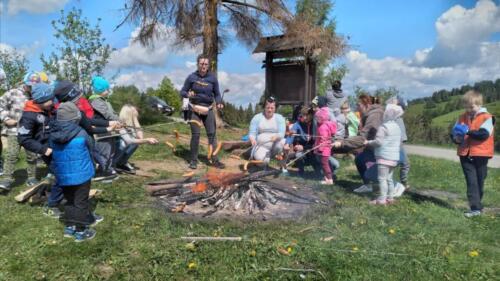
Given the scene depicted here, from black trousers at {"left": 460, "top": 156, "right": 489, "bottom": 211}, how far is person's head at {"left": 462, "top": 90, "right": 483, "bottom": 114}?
64 cm

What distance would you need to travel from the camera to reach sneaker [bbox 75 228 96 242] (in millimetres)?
4161

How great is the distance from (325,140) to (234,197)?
8.46ft

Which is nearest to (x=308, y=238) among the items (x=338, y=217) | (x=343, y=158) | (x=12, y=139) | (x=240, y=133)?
(x=338, y=217)

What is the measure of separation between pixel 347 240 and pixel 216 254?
1387 millimetres

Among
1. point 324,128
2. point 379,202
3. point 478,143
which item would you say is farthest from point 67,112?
point 478,143

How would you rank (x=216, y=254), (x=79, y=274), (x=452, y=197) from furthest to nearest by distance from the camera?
(x=452, y=197)
(x=216, y=254)
(x=79, y=274)

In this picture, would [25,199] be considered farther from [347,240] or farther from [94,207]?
[347,240]

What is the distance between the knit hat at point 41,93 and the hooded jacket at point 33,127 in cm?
29

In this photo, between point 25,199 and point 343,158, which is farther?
point 343,158

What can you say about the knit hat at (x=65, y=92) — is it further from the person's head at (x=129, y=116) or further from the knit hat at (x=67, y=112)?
the person's head at (x=129, y=116)

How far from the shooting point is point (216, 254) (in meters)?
3.87

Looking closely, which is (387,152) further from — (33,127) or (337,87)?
(33,127)

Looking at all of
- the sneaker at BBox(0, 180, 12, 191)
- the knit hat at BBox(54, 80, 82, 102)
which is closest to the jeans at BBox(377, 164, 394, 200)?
the knit hat at BBox(54, 80, 82, 102)

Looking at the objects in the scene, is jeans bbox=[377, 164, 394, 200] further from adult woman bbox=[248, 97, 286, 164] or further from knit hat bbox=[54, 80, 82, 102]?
knit hat bbox=[54, 80, 82, 102]
